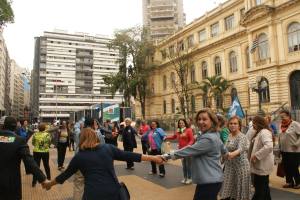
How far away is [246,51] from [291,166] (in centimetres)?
2975

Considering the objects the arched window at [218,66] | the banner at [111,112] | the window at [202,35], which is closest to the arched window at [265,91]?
the arched window at [218,66]

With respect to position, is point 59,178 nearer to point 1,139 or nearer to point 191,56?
point 1,139

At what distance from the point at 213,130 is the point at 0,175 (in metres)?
2.71

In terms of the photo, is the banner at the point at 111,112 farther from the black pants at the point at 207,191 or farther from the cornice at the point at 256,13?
the black pants at the point at 207,191

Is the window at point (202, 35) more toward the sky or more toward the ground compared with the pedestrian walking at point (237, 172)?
more toward the sky

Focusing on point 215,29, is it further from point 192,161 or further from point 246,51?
point 192,161

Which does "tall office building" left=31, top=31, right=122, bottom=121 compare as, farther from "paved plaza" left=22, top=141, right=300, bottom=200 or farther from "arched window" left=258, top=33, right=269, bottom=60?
"paved plaza" left=22, top=141, right=300, bottom=200

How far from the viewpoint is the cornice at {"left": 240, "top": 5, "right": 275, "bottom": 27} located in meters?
29.7

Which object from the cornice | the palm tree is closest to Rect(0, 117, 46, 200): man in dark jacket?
the cornice

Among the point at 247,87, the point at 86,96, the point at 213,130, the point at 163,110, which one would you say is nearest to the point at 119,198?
the point at 213,130

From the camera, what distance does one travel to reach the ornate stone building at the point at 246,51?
2903 centimetres

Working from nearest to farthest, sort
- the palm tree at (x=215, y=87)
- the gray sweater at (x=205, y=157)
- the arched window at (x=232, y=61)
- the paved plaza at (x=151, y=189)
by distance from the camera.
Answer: the gray sweater at (x=205, y=157) < the paved plaza at (x=151, y=189) < the palm tree at (x=215, y=87) < the arched window at (x=232, y=61)

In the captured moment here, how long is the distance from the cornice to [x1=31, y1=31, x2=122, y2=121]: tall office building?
211ft

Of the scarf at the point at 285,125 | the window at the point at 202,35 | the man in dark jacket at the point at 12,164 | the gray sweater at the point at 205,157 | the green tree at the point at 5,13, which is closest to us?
the gray sweater at the point at 205,157
